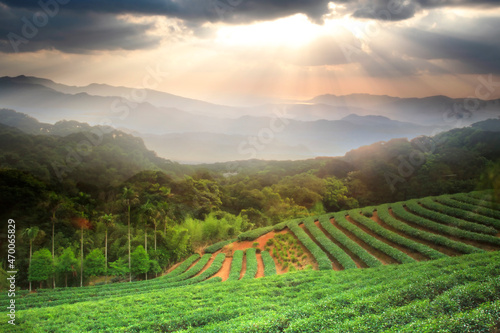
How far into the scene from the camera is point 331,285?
14.9 meters

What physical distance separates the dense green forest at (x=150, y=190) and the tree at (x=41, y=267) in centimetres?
7

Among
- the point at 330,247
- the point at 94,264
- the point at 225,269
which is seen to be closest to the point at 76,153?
the point at 94,264

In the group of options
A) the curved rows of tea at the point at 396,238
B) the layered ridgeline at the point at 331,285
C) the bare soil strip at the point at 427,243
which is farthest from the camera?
the bare soil strip at the point at 427,243

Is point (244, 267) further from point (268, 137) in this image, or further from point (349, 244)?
point (268, 137)

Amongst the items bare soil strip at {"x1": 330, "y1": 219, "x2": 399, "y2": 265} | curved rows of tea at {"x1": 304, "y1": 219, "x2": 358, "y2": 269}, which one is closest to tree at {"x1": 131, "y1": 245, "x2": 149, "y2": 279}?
curved rows of tea at {"x1": 304, "y1": 219, "x2": 358, "y2": 269}

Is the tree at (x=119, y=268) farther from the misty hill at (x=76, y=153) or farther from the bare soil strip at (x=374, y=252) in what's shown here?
the bare soil strip at (x=374, y=252)

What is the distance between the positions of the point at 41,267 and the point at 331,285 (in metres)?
21.0

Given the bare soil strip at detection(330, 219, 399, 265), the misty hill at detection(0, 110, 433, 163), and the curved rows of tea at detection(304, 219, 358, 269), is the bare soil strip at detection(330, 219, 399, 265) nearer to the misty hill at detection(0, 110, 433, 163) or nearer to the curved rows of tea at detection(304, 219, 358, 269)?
the curved rows of tea at detection(304, 219, 358, 269)

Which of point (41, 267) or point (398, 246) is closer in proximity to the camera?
point (398, 246)

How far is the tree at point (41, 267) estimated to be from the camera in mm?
22172

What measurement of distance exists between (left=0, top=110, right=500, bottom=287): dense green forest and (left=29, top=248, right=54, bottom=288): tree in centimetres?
7

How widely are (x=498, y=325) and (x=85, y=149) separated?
146 feet

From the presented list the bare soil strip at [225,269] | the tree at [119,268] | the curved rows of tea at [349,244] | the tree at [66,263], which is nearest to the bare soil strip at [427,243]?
the curved rows of tea at [349,244]

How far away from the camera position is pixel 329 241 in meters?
25.1
